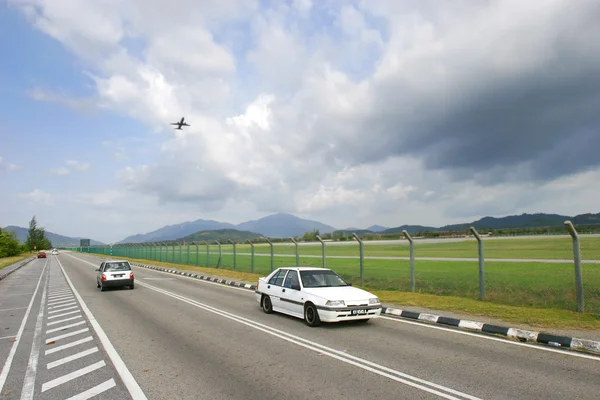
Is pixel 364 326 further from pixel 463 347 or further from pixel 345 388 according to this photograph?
pixel 345 388

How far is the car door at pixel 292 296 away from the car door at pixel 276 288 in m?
0.18

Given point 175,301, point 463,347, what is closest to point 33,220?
point 175,301

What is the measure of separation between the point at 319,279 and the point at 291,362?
4474 millimetres

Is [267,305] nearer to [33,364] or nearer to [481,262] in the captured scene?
[33,364]

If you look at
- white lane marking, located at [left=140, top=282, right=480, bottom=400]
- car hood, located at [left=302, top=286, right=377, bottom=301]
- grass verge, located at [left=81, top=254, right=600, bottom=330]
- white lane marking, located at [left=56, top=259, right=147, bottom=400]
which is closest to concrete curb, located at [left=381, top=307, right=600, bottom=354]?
grass verge, located at [left=81, top=254, right=600, bottom=330]

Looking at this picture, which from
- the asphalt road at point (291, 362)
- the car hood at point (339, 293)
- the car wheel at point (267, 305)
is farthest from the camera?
the car wheel at point (267, 305)

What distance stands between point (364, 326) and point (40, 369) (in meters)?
6.58

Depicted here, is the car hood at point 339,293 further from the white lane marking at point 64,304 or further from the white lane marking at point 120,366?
the white lane marking at point 64,304

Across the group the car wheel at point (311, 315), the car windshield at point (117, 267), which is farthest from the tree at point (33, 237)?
the car wheel at point (311, 315)

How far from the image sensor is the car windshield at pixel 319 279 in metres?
10.9

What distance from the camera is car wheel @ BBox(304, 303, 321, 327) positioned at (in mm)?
9758

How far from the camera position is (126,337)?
886 centimetres

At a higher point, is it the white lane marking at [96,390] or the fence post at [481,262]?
the fence post at [481,262]

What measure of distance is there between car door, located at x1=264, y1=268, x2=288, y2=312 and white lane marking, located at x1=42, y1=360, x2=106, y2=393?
5376 millimetres
